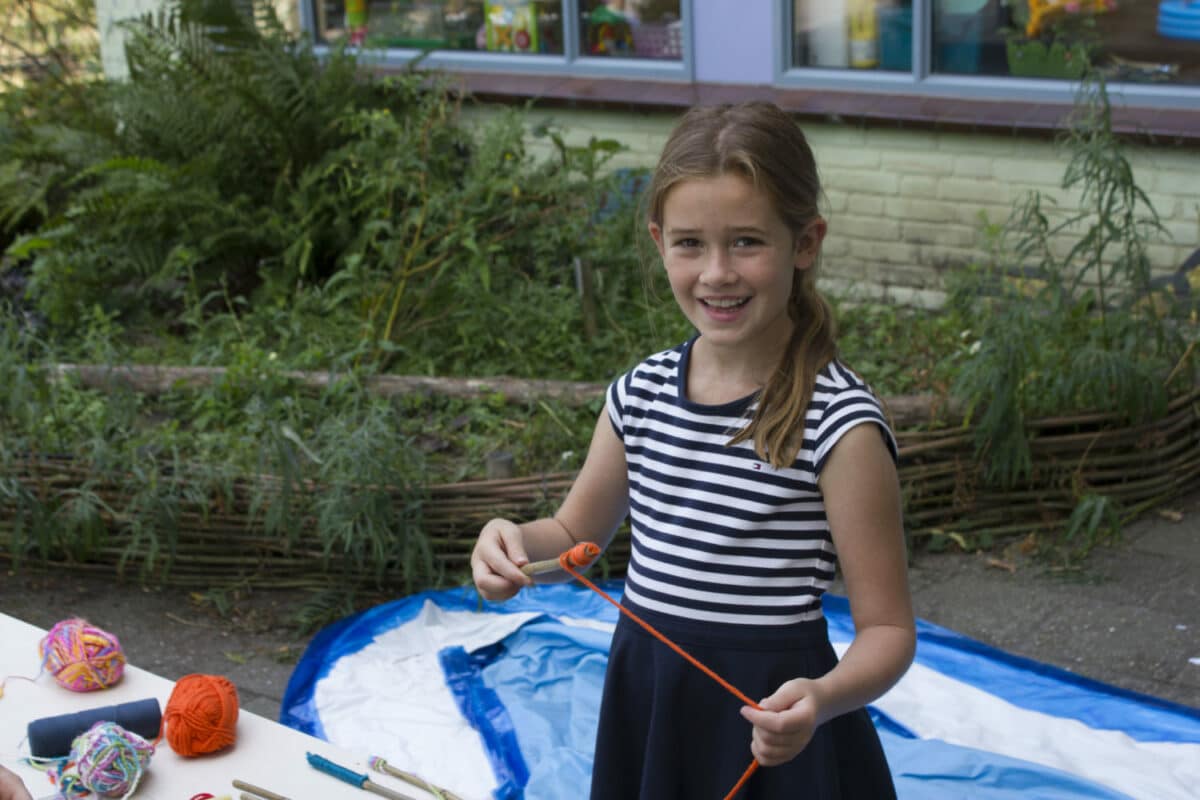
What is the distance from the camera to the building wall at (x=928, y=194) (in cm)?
538

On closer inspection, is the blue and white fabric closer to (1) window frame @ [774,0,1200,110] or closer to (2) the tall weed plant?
(2) the tall weed plant

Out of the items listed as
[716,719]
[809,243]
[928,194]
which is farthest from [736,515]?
[928,194]

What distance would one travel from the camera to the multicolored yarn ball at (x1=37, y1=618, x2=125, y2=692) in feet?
8.59

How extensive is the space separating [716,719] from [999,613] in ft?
7.28

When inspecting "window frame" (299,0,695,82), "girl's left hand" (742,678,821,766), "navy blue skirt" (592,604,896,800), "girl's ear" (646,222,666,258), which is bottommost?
"navy blue skirt" (592,604,896,800)

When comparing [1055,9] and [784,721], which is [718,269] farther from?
[1055,9]

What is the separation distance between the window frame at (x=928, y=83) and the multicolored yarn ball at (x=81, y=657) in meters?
4.21

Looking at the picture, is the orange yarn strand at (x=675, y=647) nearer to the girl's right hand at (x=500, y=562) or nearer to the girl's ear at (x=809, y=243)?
the girl's right hand at (x=500, y=562)

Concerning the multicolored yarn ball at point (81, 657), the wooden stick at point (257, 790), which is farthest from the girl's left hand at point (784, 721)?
the multicolored yarn ball at point (81, 657)

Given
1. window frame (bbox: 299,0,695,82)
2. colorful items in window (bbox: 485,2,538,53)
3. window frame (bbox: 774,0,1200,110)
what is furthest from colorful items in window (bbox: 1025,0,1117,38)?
colorful items in window (bbox: 485,2,538,53)

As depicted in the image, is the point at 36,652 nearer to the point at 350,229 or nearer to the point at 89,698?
the point at 89,698

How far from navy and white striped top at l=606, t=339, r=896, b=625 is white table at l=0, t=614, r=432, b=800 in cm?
64

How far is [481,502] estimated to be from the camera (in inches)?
162

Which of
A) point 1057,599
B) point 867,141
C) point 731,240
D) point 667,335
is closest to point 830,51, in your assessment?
point 867,141
